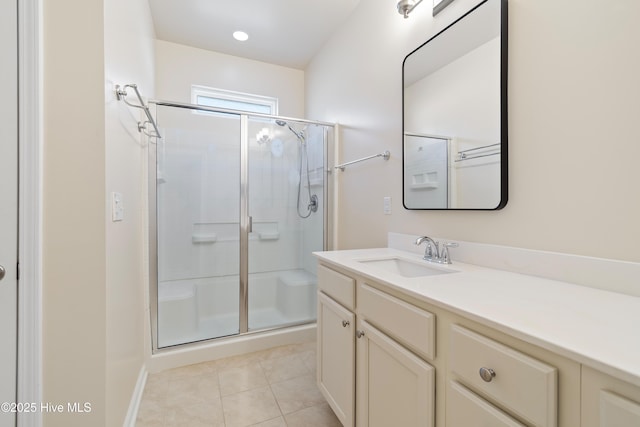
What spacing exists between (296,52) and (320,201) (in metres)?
1.70

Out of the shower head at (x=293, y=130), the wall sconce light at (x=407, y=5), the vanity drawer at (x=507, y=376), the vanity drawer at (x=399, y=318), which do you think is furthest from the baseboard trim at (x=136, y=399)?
the wall sconce light at (x=407, y=5)

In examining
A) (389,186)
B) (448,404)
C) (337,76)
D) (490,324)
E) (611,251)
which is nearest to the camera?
(490,324)

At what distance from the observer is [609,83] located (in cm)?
89

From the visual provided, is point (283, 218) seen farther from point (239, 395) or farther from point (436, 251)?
point (436, 251)

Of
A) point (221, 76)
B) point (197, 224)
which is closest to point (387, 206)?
point (197, 224)

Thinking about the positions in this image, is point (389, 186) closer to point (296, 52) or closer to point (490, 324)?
point (490, 324)

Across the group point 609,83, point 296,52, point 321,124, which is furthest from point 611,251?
point 296,52

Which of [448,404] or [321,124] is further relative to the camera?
[321,124]

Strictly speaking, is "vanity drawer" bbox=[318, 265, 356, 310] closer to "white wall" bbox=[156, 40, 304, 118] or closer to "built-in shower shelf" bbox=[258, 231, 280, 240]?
"built-in shower shelf" bbox=[258, 231, 280, 240]

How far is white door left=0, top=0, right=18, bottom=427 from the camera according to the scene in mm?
897

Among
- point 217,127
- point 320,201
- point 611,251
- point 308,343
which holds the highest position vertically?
point 217,127

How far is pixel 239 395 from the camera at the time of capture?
170 cm

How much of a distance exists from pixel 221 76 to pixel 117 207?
2326mm

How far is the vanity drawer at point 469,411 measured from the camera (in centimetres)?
63
